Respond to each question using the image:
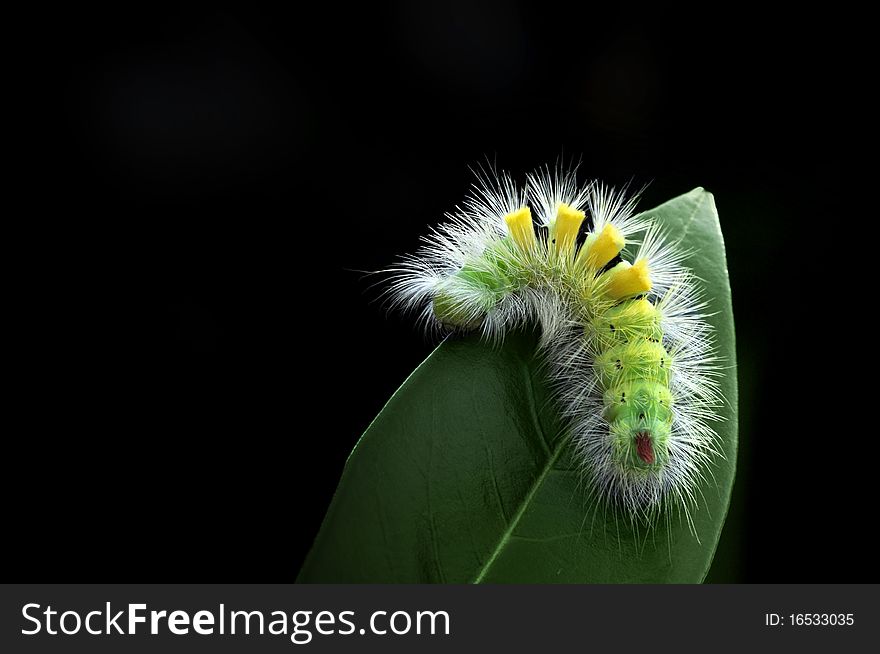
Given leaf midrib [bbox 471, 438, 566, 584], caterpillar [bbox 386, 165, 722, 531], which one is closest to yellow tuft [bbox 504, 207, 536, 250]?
caterpillar [bbox 386, 165, 722, 531]

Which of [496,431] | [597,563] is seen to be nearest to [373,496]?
[496,431]

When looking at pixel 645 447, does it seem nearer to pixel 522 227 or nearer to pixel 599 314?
pixel 599 314

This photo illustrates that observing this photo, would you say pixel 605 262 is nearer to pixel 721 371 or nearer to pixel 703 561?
pixel 721 371

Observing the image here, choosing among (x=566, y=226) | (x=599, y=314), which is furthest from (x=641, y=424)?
(x=566, y=226)

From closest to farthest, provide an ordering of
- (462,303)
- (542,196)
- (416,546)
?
(416,546)
(462,303)
(542,196)

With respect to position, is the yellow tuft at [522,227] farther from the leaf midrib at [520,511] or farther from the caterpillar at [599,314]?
the leaf midrib at [520,511]

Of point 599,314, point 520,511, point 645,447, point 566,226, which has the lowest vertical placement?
point 520,511

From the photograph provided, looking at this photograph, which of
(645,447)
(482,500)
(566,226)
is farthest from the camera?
(566,226)
